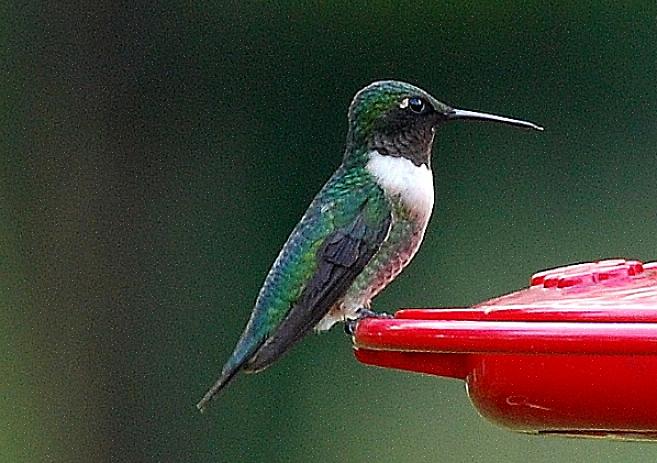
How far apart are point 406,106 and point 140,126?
2.62 metres

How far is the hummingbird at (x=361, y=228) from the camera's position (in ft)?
9.29

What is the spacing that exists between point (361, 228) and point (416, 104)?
28cm

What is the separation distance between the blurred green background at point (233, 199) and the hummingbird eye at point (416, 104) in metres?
2.09

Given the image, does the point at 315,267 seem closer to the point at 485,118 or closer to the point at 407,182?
the point at 407,182

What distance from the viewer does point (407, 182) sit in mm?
2963

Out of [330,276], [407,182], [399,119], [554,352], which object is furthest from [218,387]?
[554,352]

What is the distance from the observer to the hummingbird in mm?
2832

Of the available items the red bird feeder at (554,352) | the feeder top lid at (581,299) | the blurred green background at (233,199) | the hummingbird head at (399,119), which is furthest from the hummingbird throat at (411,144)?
the blurred green background at (233,199)

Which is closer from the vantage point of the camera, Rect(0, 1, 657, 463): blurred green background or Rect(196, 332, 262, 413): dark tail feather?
Rect(196, 332, 262, 413): dark tail feather

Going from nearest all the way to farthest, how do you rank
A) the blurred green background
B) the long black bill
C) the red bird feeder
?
the red bird feeder < the long black bill < the blurred green background

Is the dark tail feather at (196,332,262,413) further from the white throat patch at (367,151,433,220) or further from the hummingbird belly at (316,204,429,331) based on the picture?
the white throat patch at (367,151,433,220)

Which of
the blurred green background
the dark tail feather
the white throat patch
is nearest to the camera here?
the dark tail feather

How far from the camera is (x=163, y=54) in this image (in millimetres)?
5547

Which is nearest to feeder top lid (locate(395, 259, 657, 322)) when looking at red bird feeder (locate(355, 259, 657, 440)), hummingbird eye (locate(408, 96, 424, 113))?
red bird feeder (locate(355, 259, 657, 440))
